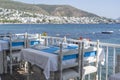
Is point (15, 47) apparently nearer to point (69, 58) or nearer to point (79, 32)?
point (69, 58)

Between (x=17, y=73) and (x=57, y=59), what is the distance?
2408mm

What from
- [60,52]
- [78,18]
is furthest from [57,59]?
[78,18]

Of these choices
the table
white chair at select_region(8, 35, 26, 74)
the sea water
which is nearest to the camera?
the table

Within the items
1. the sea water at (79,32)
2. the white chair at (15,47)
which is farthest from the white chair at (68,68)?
the sea water at (79,32)

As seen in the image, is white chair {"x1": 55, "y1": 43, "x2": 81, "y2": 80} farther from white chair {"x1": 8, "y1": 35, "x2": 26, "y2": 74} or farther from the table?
white chair {"x1": 8, "y1": 35, "x2": 26, "y2": 74}

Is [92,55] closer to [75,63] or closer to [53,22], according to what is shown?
[75,63]

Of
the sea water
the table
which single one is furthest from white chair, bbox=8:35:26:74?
the sea water

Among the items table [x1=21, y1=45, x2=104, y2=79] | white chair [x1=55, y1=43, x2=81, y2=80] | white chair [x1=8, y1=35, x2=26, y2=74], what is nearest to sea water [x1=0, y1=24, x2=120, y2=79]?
white chair [x1=8, y1=35, x2=26, y2=74]

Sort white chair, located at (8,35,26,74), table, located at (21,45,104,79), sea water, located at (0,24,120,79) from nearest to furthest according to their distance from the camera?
table, located at (21,45,104,79), white chair, located at (8,35,26,74), sea water, located at (0,24,120,79)

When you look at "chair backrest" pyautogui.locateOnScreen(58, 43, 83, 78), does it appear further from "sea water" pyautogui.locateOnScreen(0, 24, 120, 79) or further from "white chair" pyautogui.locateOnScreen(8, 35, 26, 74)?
"sea water" pyautogui.locateOnScreen(0, 24, 120, 79)

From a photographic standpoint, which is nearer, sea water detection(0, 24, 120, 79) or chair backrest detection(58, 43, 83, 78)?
chair backrest detection(58, 43, 83, 78)

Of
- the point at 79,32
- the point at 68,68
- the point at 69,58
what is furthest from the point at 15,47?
the point at 79,32

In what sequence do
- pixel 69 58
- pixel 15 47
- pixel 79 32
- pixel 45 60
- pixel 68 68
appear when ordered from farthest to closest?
pixel 79 32 < pixel 15 47 < pixel 68 68 < pixel 69 58 < pixel 45 60

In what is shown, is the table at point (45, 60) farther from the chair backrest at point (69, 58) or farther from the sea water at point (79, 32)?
the sea water at point (79, 32)
